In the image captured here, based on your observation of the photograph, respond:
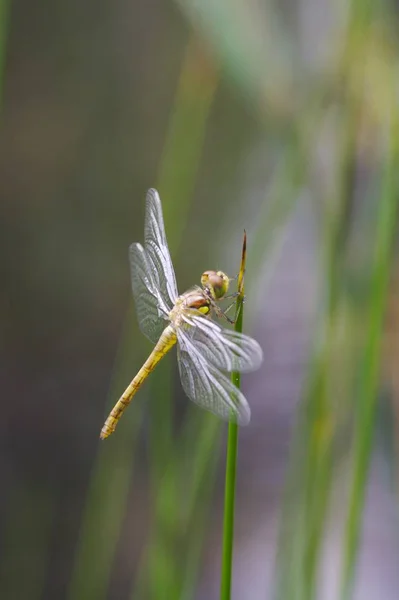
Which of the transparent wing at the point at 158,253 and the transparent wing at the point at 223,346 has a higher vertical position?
the transparent wing at the point at 158,253

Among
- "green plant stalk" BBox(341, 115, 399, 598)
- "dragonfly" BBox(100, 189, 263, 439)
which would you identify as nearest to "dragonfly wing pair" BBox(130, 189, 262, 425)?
"dragonfly" BBox(100, 189, 263, 439)

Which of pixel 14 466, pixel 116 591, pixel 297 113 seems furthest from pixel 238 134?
pixel 297 113

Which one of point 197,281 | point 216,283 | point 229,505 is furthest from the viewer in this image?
point 197,281

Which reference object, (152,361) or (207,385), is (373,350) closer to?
(207,385)

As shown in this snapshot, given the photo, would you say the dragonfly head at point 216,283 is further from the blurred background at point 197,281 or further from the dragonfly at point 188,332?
the blurred background at point 197,281

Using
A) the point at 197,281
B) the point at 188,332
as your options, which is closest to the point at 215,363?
the point at 188,332

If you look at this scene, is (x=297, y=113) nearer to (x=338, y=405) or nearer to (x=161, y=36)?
(x=338, y=405)

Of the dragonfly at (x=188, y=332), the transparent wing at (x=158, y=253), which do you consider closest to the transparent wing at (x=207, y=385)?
the dragonfly at (x=188, y=332)

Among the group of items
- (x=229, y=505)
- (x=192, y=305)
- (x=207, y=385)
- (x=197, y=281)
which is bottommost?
(x=229, y=505)
